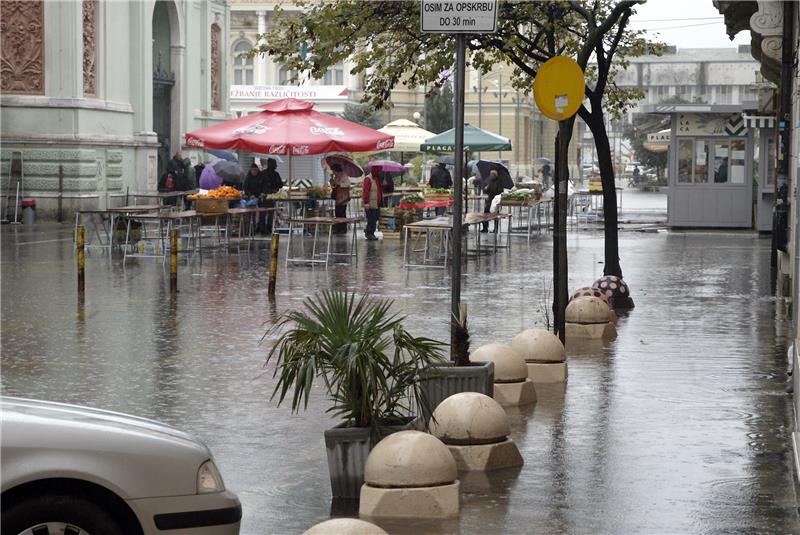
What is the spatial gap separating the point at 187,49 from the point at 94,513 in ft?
138

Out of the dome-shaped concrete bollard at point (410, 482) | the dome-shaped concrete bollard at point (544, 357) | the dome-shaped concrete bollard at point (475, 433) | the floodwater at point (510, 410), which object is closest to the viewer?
the dome-shaped concrete bollard at point (410, 482)

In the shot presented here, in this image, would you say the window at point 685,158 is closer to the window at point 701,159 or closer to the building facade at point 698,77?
the window at point 701,159

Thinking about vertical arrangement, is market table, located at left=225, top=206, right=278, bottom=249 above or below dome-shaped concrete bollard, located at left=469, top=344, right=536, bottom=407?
above

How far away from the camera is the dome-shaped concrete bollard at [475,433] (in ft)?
27.7

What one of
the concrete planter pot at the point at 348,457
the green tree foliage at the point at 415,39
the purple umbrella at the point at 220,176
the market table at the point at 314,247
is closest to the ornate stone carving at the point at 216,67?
the purple umbrella at the point at 220,176

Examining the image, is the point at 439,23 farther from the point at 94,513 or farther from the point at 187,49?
the point at 187,49

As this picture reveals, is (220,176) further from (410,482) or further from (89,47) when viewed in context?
(410,482)

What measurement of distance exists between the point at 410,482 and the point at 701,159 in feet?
94.0

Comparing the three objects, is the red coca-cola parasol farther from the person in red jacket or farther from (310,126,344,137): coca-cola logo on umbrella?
Answer: the person in red jacket

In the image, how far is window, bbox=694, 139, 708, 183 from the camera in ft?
114

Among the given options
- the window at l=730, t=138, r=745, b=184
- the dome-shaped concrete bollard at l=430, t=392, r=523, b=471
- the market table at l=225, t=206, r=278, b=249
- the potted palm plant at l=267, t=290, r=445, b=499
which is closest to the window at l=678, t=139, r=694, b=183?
the window at l=730, t=138, r=745, b=184

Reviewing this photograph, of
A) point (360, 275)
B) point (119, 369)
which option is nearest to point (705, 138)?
point (360, 275)

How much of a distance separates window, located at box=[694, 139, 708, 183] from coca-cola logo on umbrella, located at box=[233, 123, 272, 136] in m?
11.8

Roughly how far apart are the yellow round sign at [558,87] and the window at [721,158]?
2279 centimetres
